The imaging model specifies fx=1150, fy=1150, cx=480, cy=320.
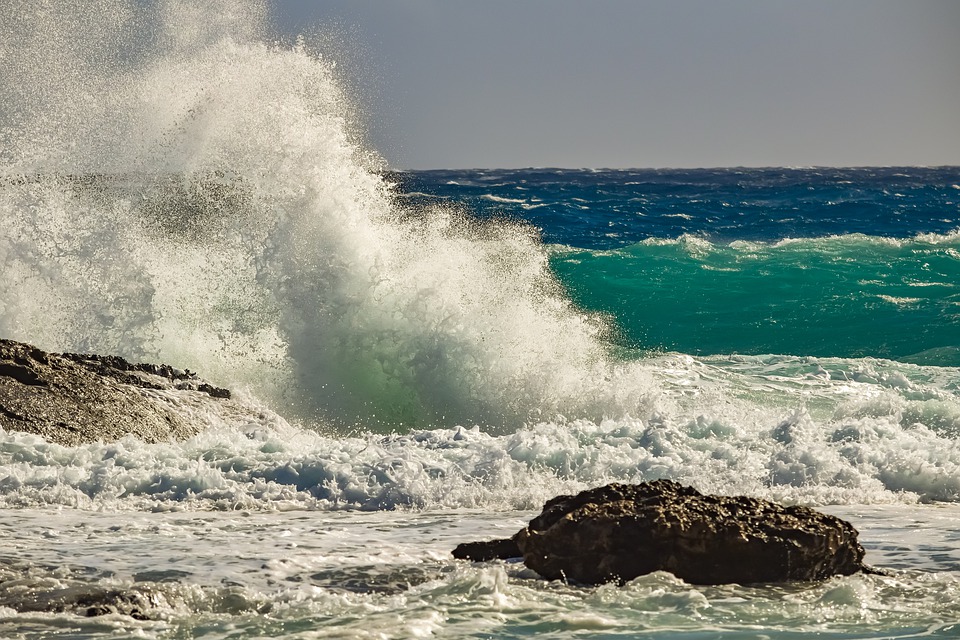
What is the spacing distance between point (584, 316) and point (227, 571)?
8.36 metres

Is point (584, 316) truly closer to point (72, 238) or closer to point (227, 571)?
point (72, 238)

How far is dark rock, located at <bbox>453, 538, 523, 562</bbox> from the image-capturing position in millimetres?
5125

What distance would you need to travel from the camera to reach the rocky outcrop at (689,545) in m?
4.70

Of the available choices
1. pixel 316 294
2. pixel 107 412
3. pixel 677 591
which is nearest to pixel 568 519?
pixel 677 591

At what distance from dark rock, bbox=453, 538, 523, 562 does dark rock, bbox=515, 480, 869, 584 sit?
0.77 feet

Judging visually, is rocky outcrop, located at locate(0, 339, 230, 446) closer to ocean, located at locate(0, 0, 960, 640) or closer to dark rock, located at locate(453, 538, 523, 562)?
ocean, located at locate(0, 0, 960, 640)

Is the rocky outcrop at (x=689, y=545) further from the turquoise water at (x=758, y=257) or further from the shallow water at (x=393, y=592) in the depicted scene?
the turquoise water at (x=758, y=257)

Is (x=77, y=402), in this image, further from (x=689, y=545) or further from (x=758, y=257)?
(x=758, y=257)

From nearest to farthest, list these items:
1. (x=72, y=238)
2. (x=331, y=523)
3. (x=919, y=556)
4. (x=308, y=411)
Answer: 1. (x=919, y=556)
2. (x=331, y=523)
3. (x=308, y=411)
4. (x=72, y=238)

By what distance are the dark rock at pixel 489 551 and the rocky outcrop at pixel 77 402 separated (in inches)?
136

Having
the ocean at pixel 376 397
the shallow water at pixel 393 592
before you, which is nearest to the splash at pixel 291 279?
the ocean at pixel 376 397

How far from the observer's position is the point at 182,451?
7.47 meters

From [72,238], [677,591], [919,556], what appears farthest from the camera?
[72,238]

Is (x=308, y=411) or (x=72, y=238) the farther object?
(x=72, y=238)
